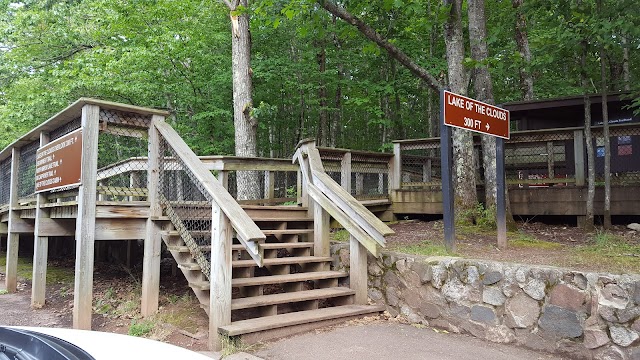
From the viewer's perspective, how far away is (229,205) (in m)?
4.43

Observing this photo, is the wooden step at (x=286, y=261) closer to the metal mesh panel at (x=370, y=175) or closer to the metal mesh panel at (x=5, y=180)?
the metal mesh panel at (x=370, y=175)

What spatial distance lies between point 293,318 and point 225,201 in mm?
1425

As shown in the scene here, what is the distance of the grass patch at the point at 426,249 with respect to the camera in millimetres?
5338

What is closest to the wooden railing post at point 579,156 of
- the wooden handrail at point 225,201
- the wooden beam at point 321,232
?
the wooden beam at point 321,232

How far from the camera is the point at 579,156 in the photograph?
25.7 feet

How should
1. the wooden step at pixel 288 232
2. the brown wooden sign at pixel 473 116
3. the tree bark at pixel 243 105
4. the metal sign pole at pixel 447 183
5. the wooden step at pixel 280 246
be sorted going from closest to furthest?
the brown wooden sign at pixel 473 116 < the metal sign pole at pixel 447 183 < the wooden step at pixel 280 246 < the wooden step at pixel 288 232 < the tree bark at pixel 243 105

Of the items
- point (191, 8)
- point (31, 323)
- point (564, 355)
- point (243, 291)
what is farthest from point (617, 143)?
point (191, 8)

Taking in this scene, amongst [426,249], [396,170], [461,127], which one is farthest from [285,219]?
[396,170]

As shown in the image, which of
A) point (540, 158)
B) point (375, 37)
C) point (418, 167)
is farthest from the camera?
point (418, 167)

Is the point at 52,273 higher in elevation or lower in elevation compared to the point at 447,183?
lower

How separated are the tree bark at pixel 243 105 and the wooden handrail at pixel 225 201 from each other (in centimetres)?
605

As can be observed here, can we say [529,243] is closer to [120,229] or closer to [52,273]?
[120,229]

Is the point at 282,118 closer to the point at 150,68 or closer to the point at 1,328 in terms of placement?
the point at 150,68

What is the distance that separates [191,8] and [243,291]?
39.8 feet
